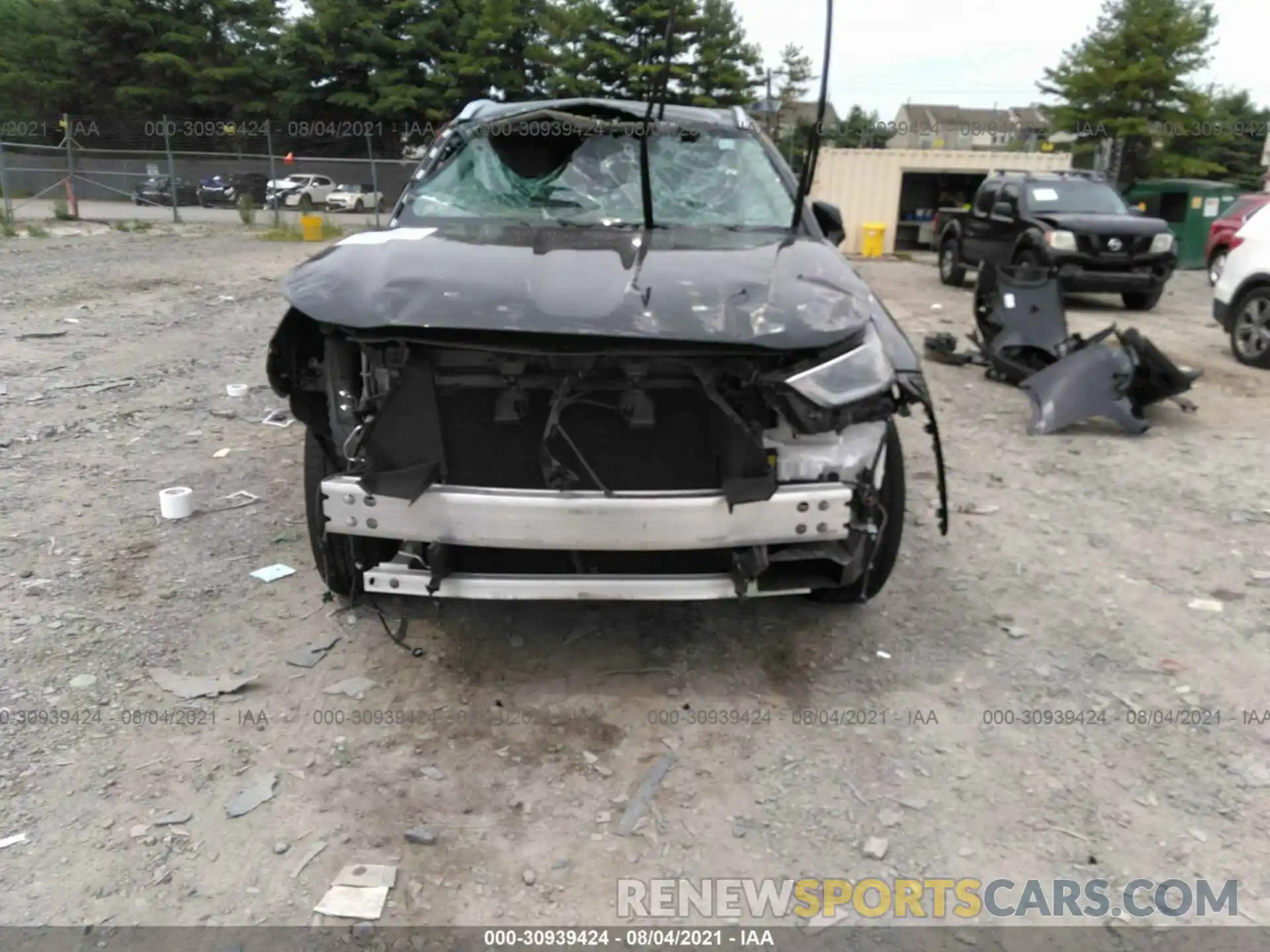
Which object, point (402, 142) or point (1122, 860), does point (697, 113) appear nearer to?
point (1122, 860)

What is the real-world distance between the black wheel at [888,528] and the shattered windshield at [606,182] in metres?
1.26

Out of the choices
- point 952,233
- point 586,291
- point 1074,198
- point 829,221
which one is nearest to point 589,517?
point 586,291

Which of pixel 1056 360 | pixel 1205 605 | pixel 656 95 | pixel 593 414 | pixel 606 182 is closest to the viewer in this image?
pixel 593 414

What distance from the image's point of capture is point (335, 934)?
212cm

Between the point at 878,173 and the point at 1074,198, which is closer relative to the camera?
the point at 1074,198

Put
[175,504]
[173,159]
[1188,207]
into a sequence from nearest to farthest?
1. [175,504]
2. [1188,207]
3. [173,159]

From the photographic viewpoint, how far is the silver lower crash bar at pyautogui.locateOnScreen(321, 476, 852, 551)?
264cm

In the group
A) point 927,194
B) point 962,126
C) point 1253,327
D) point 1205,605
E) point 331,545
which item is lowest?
point 1205,605

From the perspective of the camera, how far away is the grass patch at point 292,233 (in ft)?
62.8

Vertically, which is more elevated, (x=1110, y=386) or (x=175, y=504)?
(x=1110, y=386)

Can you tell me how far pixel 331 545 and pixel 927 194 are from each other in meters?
25.6

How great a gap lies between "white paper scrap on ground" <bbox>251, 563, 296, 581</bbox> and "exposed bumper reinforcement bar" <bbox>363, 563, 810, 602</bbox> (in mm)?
1168

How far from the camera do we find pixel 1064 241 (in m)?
11.8

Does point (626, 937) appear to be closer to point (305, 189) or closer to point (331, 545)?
point (331, 545)
